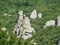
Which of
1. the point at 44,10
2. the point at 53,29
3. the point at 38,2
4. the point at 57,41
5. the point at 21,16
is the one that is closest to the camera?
the point at 57,41

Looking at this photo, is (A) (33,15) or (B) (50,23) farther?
(A) (33,15)

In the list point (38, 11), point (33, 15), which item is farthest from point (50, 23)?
point (38, 11)

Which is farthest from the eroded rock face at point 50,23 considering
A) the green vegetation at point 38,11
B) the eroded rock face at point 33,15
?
the eroded rock face at point 33,15

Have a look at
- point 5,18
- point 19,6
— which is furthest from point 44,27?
point 19,6

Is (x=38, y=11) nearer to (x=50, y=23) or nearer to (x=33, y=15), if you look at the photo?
(x=33, y=15)

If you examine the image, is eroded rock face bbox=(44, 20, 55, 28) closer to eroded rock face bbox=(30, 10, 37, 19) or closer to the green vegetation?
the green vegetation

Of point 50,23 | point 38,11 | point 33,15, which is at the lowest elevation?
point 50,23

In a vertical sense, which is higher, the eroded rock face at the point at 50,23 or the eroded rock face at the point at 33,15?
the eroded rock face at the point at 33,15

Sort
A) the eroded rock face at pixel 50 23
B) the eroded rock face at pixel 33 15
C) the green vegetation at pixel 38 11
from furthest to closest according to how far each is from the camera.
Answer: the eroded rock face at pixel 33 15
the eroded rock face at pixel 50 23
the green vegetation at pixel 38 11

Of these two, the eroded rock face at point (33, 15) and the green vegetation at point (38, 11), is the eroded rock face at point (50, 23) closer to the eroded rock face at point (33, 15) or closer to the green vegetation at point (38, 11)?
the green vegetation at point (38, 11)

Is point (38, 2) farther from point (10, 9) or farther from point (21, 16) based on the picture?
point (21, 16)

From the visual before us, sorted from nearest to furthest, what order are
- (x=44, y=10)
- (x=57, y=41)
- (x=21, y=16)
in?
1. (x=57, y=41)
2. (x=21, y=16)
3. (x=44, y=10)
